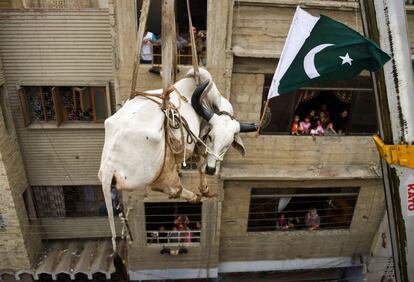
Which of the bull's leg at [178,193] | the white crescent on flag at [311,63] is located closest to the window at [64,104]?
the bull's leg at [178,193]

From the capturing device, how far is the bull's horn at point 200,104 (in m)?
4.32

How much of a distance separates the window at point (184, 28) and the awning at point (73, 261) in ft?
26.3

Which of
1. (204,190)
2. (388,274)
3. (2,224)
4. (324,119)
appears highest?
(204,190)

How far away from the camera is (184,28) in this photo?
10148mm

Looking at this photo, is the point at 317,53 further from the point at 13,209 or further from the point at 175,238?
the point at 13,209

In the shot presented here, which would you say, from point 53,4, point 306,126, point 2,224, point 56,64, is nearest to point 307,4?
point 306,126

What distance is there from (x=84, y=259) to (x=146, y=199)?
4176 mm

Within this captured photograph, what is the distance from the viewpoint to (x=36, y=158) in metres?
12.3

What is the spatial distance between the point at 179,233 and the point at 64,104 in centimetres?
598

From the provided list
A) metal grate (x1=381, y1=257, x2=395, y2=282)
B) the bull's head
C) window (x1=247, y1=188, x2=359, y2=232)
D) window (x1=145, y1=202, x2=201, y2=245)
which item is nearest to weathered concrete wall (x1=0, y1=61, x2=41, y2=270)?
window (x1=145, y1=202, x2=201, y2=245)

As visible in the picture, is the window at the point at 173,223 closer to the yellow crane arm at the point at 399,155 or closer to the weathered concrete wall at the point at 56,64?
the weathered concrete wall at the point at 56,64

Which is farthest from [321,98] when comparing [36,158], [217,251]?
[36,158]

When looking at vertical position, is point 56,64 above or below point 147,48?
below

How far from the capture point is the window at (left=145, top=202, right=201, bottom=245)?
1198cm
